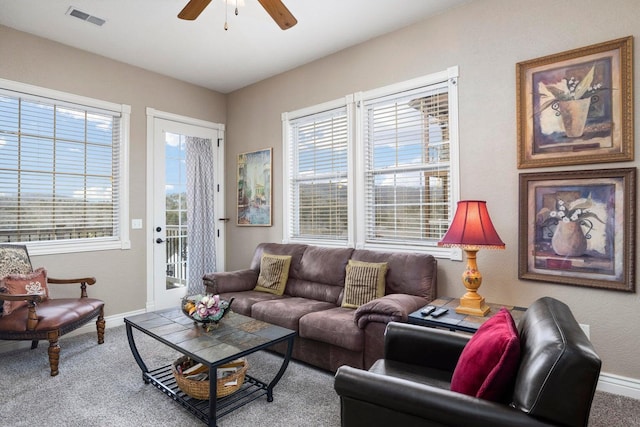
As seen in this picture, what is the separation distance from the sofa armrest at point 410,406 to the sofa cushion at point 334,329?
3.48ft

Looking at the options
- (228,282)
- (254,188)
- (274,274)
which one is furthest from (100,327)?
(254,188)

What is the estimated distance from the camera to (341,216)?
3.92m

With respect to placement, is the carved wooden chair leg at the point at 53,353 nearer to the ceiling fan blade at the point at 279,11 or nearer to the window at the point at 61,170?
the window at the point at 61,170

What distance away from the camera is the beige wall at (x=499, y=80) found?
2406 mm

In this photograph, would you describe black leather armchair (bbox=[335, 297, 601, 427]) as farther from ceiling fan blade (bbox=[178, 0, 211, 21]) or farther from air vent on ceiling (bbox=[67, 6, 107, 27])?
air vent on ceiling (bbox=[67, 6, 107, 27])

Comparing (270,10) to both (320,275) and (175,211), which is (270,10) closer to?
(320,275)

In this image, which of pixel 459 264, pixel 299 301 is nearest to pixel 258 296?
pixel 299 301

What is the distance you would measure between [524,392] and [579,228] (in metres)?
1.85

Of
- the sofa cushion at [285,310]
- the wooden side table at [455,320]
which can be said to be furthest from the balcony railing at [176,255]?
the wooden side table at [455,320]

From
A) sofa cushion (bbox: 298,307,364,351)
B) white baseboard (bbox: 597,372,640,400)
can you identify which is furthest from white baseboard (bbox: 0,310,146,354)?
white baseboard (bbox: 597,372,640,400)

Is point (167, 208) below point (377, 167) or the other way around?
below

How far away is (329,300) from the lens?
133 inches

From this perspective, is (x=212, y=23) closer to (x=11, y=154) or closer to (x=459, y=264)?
(x=11, y=154)

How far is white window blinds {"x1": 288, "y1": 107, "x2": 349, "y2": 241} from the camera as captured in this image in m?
3.91
